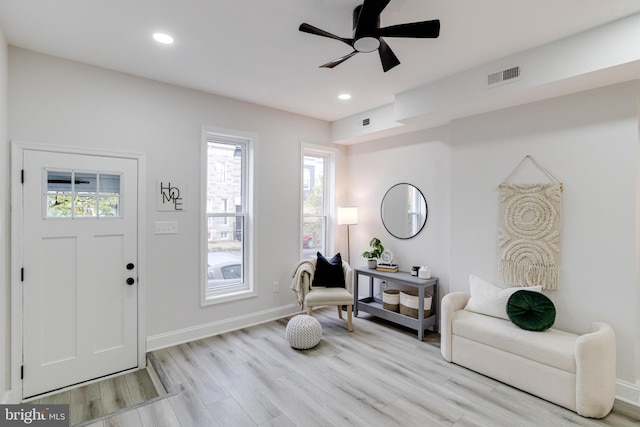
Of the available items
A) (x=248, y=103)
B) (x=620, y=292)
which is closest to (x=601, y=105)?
(x=620, y=292)

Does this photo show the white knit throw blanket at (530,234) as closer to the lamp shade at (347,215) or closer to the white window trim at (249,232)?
the lamp shade at (347,215)

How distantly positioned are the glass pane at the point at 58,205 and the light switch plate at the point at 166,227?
0.75 meters

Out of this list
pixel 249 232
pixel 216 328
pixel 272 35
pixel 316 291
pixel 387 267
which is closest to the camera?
pixel 272 35

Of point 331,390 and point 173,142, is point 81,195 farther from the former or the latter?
point 331,390

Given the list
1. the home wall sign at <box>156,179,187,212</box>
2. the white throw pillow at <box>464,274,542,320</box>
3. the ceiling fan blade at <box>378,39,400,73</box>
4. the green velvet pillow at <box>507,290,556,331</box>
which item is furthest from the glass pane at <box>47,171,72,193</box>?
the green velvet pillow at <box>507,290,556,331</box>

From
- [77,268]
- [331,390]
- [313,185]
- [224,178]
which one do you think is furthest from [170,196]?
[331,390]

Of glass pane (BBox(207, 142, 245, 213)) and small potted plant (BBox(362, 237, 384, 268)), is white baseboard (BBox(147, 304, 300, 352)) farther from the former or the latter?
glass pane (BBox(207, 142, 245, 213))

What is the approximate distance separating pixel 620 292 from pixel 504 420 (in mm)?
1403

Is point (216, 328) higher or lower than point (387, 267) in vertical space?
lower

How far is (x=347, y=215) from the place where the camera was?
4.64 meters

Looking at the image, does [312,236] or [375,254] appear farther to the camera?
[312,236]

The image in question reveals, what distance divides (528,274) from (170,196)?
3.65m

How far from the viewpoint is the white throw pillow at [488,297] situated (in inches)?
117

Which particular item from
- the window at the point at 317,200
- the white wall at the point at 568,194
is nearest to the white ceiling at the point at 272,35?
the white wall at the point at 568,194
